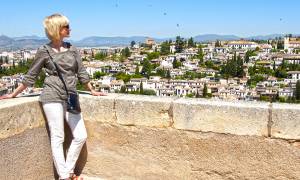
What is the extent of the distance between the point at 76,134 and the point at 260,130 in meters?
1.33

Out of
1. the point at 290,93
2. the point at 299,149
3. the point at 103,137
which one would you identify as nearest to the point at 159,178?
the point at 103,137

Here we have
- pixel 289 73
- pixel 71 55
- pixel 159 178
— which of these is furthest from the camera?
pixel 289 73

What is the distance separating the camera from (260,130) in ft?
9.36

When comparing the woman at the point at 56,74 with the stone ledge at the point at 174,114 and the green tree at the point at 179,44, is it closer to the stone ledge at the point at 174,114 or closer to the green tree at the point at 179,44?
the stone ledge at the point at 174,114

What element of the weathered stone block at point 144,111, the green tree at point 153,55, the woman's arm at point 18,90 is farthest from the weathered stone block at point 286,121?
the green tree at point 153,55

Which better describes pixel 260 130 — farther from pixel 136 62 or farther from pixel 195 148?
pixel 136 62

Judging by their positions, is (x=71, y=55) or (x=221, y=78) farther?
(x=221, y=78)

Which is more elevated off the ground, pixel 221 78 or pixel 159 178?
pixel 159 178

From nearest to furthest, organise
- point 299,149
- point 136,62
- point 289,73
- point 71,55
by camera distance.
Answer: point 299,149 < point 71,55 < point 289,73 < point 136,62

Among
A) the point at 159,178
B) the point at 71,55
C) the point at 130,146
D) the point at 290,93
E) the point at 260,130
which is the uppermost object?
the point at 71,55

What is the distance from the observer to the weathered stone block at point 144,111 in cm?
310

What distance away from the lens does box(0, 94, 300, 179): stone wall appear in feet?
9.32

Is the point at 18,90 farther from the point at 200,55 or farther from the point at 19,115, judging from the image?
the point at 200,55

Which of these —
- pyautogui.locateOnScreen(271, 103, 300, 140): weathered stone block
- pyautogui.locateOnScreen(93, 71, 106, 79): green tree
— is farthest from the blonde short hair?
pyautogui.locateOnScreen(93, 71, 106, 79): green tree
